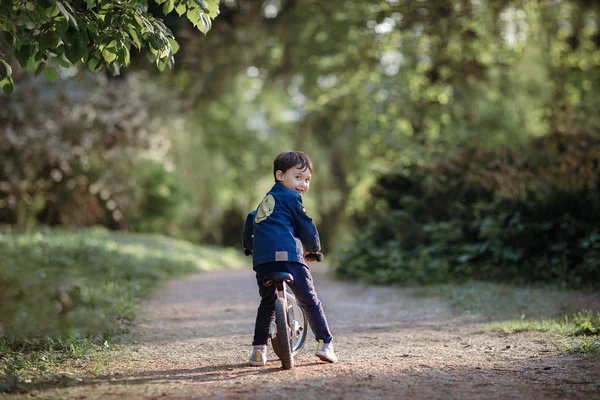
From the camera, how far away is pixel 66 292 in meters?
8.20

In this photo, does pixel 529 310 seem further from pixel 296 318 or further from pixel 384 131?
pixel 384 131

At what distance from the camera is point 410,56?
18.0 metres

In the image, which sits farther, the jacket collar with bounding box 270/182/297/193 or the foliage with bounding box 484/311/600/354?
the foliage with bounding box 484/311/600/354

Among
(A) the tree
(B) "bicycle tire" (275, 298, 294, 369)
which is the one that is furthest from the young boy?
(A) the tree

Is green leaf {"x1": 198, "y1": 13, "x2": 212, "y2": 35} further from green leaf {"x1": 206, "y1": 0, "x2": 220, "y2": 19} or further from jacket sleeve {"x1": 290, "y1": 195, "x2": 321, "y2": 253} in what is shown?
jacket sleeve {"x1": 290, "y1": 195, "x2": 321, "y2": 253}

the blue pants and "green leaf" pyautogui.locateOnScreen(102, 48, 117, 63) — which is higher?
"green leaf" pyautogui.locateOnScreen(102, 48, 117, 63)

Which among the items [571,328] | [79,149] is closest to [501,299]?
[571,328]

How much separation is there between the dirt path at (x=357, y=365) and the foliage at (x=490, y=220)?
2094 mm

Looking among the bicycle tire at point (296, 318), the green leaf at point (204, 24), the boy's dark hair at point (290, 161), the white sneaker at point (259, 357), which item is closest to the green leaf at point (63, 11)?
the green leaf at point (204, 24)

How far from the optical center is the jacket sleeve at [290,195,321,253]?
4.61 metres

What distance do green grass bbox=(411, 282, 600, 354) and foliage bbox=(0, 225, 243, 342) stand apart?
385 centimetres

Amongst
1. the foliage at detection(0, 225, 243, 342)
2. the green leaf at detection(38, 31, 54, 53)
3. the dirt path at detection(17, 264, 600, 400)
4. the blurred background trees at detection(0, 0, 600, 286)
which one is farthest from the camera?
the blurred background trees at detection(0, 0, 600, 286)

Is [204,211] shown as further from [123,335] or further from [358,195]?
[123,335]

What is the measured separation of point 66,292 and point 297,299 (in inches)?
179
